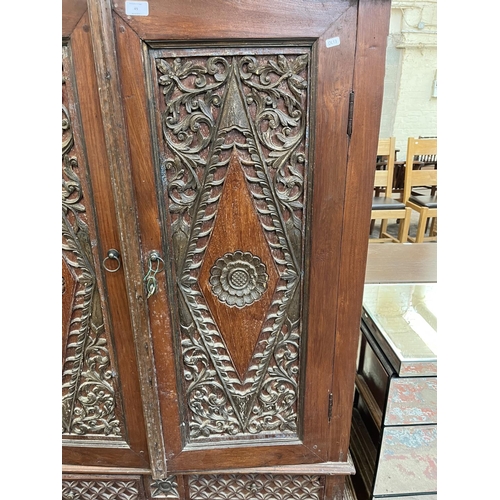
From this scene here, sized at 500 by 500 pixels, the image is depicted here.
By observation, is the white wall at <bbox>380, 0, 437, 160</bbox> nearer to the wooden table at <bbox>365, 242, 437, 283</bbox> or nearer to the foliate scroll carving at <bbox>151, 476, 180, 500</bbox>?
the wooden table at <bbox>365, 242, 437, 283</bbox>

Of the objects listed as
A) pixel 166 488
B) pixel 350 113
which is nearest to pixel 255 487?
pixel 166 488

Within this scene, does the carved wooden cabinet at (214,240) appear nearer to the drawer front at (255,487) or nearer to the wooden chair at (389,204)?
the drawer front at (255,487)

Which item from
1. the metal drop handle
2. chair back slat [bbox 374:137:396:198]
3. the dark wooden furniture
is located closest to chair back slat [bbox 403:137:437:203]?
chair back slat [bbox 374:137:396:198]

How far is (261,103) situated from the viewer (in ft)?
2.28

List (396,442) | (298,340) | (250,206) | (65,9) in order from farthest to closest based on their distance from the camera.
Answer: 1. (396,442)
2. (298,340)
3. (250,206)
4. (65,9)

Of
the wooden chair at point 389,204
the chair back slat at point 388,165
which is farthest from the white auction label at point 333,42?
the chair back slat at point 388,165

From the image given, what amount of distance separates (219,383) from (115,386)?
0.88ft

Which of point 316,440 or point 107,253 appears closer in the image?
point 107,253

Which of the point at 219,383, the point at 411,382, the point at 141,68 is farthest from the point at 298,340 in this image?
the point at 141,68

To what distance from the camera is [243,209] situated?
2.49 feet

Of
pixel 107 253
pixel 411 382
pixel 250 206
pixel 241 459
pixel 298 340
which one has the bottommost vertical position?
pixel 241 459

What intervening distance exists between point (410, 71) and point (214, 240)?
4521 mm

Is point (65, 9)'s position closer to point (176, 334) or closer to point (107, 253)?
point (107, 253)

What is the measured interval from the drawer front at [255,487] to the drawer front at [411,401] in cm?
28
